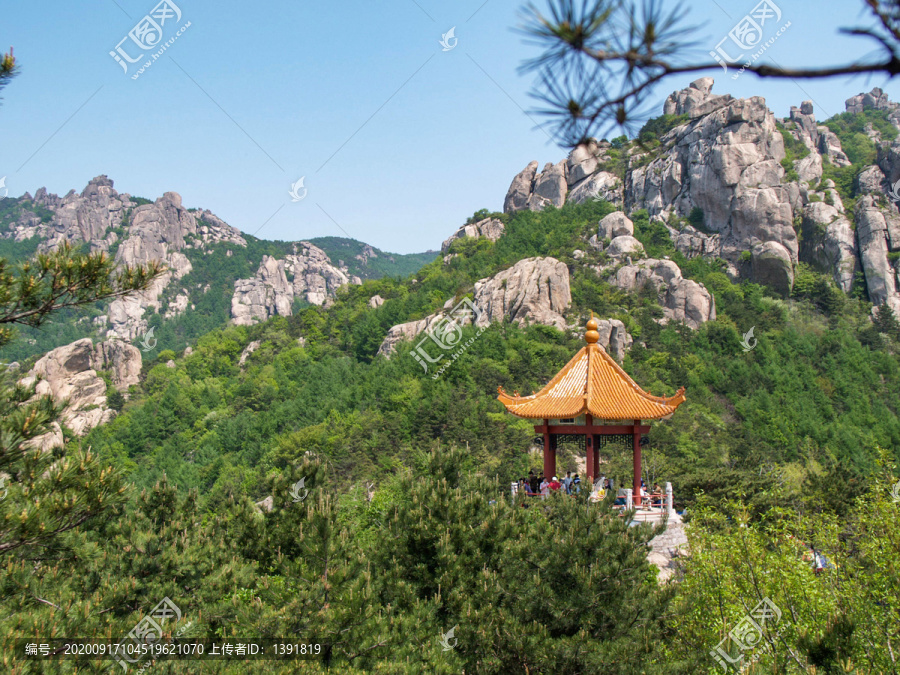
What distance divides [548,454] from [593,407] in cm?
173

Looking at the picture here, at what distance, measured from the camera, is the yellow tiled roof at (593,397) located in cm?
1348

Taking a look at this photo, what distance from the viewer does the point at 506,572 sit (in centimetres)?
927

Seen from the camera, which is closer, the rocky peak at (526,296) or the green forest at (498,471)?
the green forest at (498,471)

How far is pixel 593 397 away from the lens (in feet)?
45.1

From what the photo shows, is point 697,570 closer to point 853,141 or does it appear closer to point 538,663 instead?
point 538,663

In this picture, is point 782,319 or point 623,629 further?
point 782,319

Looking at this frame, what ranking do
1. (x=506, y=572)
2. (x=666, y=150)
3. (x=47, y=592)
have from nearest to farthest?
(x=47, y=592), (x=506, y=572), (x=666, y=150)

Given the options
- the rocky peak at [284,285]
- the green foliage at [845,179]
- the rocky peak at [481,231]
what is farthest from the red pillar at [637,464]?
the rocky peak at [284,285]

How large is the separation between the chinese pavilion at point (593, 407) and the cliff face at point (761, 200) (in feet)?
117

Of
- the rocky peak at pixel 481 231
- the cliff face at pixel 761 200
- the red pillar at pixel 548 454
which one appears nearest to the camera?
the red pillar at pixel 548 454

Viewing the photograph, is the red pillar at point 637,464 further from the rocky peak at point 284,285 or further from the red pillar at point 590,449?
the rocky peak at point 284,285

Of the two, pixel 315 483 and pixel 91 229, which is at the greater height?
pixel 91 229

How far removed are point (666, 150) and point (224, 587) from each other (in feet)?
192

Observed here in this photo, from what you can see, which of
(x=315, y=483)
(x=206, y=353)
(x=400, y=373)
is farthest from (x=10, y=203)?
(x=315, y=483)
